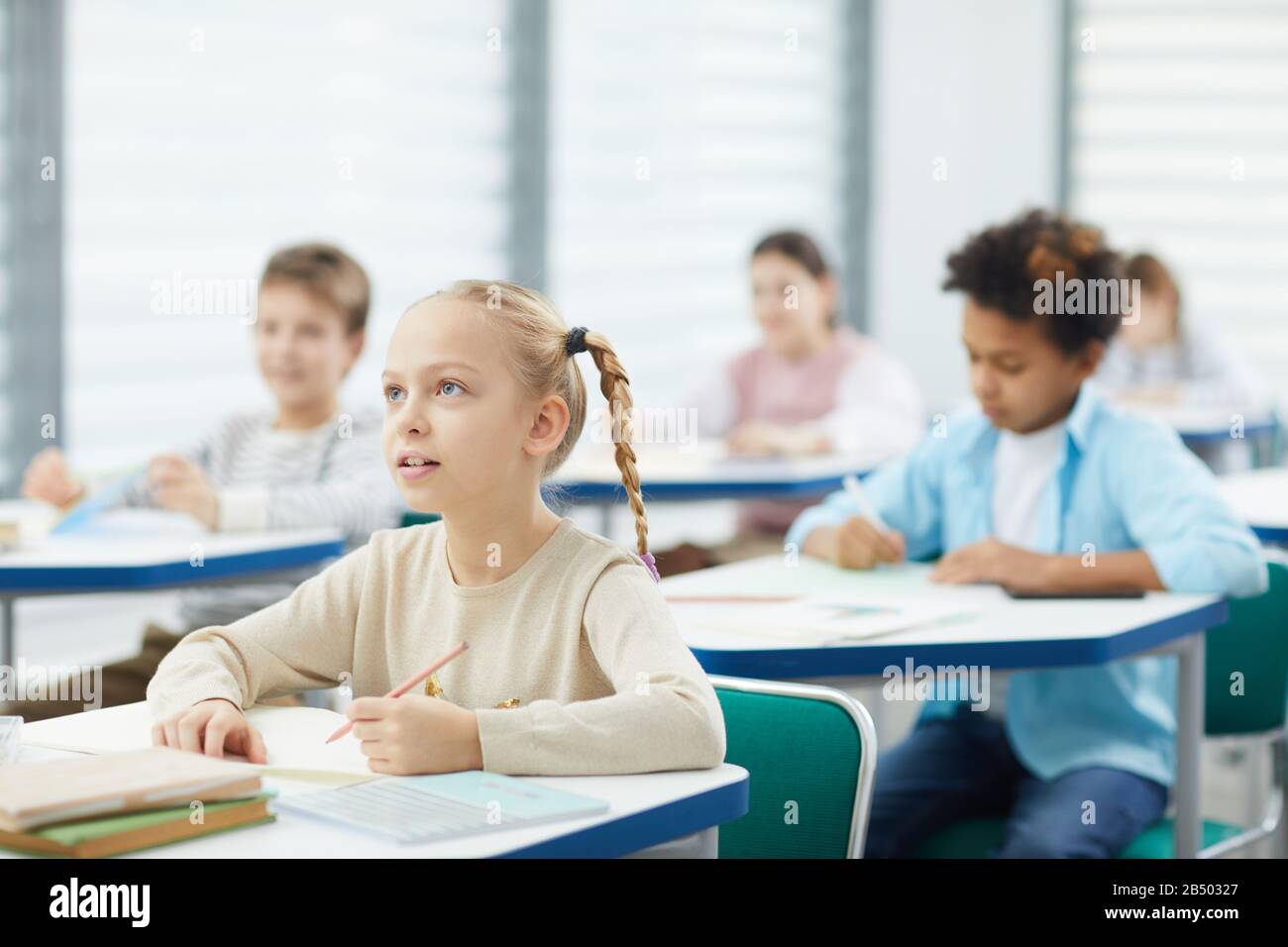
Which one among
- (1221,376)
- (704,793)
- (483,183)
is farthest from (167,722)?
(1221,376)

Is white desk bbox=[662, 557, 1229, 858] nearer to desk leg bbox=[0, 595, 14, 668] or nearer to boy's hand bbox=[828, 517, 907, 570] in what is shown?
boy's hand bbox=[828, 517, 907, 570]

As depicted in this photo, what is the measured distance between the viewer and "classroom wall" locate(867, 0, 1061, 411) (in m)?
7.34

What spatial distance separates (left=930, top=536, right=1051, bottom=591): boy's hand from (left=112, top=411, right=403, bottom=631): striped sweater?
1.03 m

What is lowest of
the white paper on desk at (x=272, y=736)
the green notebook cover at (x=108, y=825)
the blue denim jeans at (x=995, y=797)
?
the blue denim jeans at (x=995, y=797)

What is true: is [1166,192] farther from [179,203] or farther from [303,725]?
[303,725]

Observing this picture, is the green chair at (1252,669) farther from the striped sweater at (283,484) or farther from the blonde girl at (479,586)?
the striped sweater at (283,484)

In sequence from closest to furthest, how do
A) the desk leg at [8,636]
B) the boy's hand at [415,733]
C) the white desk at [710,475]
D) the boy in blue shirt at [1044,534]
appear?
1. the boy's hand at [415,733]
2. the boy in blue shirt at [1044,534]
3. the desk leg at [8,636]
4. the white desk at [710,475]

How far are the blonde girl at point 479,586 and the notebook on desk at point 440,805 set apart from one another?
0.30 feet

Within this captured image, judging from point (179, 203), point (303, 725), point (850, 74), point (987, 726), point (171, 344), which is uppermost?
→ point (850, 74)

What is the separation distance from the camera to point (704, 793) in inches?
55.1

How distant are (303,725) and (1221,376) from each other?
4934 mm

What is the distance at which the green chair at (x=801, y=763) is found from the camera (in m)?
1.71

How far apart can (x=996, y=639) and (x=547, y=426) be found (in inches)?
29.0

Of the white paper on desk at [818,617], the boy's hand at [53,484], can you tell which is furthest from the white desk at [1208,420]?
the boy's hand at [53,484]
